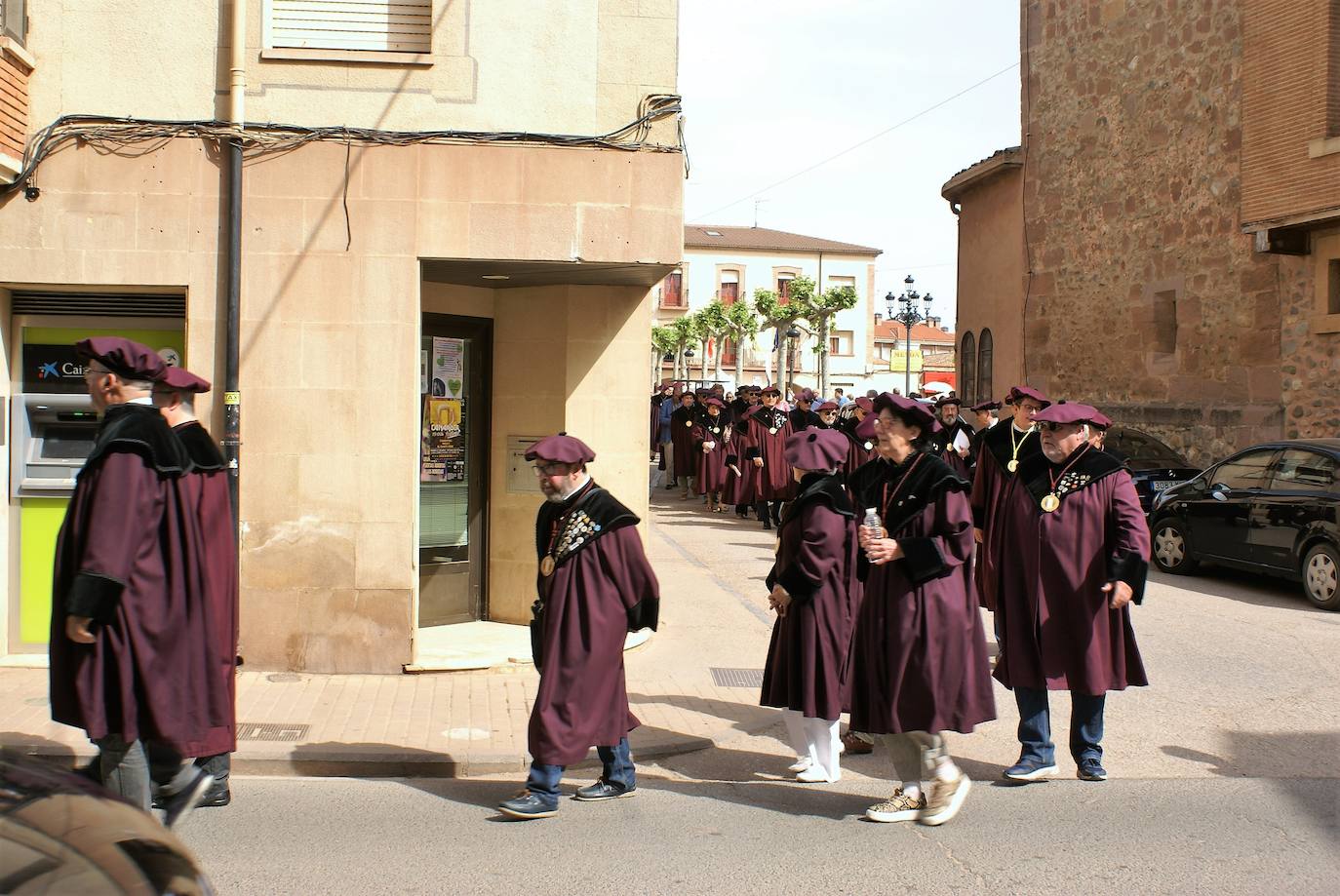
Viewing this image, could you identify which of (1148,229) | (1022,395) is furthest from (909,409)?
(1148,229)

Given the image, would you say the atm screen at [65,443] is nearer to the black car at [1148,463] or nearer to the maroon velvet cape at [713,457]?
the black car at [1148,463]

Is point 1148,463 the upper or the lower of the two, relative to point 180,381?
lower

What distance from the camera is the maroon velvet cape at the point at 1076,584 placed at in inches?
268

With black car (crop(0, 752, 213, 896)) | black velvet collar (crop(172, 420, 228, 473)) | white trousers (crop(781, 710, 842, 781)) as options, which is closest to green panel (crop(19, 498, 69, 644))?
black velvet collar (crop(172, 420, 228, 473))

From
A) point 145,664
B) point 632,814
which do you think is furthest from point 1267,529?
point 145,664

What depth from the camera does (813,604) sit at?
684 cm

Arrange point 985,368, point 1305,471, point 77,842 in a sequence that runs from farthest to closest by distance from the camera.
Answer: point 985,368 → point 1305,471 → point 77,842

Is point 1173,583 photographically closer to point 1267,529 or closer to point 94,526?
point 1267,529

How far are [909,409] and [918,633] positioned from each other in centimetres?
96

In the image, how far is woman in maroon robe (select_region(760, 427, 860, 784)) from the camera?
6590 mm

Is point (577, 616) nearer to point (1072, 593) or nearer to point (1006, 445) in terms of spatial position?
point (1072, 593)

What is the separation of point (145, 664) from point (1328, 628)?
972 centimetres

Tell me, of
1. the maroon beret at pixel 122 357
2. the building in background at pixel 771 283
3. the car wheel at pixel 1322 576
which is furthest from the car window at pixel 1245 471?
the building in background at pixel 771 283

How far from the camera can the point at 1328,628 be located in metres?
11.6
